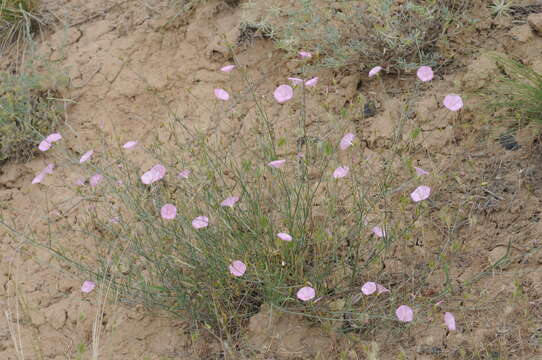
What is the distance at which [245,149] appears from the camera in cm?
283

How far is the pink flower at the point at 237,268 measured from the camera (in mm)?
2013

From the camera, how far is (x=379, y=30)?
8.86 ft

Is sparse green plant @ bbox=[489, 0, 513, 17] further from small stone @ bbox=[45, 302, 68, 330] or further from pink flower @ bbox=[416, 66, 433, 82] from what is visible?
small stone @ bbox=[45, 302, 68, 330]

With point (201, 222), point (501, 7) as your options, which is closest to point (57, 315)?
point (201, 222)

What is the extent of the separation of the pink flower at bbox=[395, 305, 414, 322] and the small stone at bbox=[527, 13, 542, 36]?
4.78 ft

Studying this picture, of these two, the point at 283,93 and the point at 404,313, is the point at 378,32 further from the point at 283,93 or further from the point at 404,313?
the point at 404,313

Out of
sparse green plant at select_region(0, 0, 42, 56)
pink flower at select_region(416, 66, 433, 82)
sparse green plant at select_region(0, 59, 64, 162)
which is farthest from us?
sparse green plant at select_region(0, 0, 42, 56)

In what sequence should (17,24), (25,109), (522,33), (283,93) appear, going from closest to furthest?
(283,93)
(522,33)
(25,109)
(17,24)

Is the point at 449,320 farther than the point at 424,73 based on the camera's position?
No

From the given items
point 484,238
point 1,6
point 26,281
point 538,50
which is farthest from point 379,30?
point 1,6

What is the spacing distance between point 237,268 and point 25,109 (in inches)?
70.4

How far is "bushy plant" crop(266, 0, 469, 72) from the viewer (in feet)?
9.10

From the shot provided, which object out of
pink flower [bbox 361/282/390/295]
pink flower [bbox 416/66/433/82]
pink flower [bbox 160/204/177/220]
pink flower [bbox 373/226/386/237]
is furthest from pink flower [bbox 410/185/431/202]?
pink flower [bbox 160/204/177/220]

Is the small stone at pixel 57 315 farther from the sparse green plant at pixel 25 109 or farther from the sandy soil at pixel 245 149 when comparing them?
the sparse green plant at pixel 25 109
